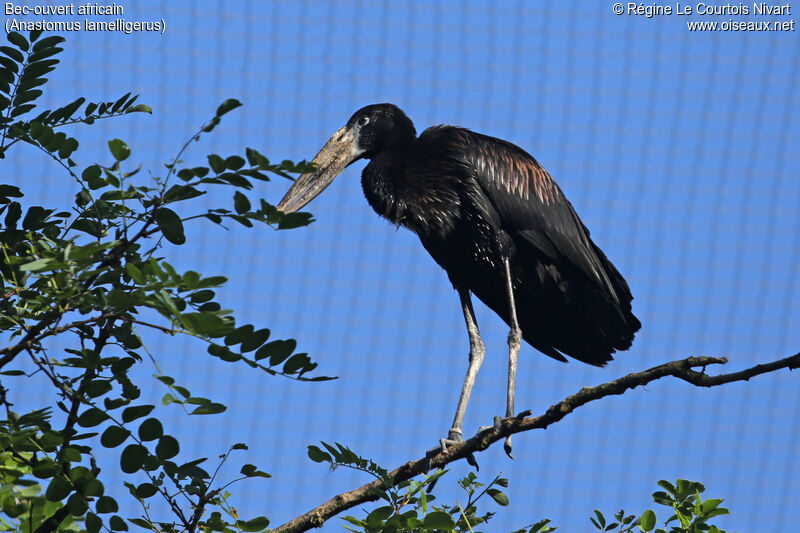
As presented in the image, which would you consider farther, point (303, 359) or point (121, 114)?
point (121, 114)

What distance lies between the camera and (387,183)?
4.88 metres

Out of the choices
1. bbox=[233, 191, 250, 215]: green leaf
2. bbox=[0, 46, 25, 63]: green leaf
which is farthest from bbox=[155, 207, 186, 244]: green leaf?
bbox=[0, 46, 25, 63]: green leaf

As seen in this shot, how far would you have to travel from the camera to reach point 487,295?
5.04 metres

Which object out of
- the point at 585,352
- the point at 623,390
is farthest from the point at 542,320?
the point at 623,390

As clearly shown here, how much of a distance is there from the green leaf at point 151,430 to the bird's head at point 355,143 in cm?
317

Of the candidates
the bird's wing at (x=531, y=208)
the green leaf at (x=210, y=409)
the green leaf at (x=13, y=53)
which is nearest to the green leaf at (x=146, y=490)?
the green leaf at (x=210, y=409)

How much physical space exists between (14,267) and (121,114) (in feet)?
1.98

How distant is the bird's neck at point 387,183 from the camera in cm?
481

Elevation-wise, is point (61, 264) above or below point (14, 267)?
below

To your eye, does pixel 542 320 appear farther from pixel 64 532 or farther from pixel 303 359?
pixel 64 532

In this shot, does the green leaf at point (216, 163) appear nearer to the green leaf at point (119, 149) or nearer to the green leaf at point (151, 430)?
the green leaf at point (119, 149)

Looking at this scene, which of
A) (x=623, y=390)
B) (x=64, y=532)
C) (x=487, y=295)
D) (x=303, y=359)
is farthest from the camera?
(x=487, y=295)

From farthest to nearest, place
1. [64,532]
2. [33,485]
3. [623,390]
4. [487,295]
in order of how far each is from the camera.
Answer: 1. [487,295]
2. [623,390]
3. [64,532]
4. [33,485]

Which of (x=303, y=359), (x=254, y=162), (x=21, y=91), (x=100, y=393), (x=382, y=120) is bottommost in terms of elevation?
(x=100, y=393)
